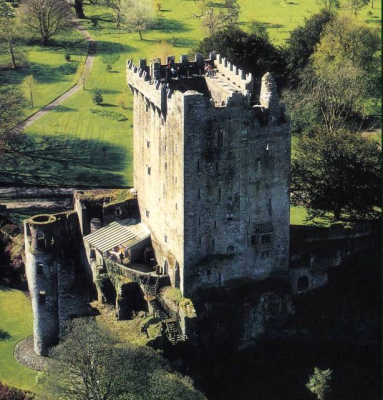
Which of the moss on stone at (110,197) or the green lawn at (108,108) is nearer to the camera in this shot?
the moss on stone at (110,197)

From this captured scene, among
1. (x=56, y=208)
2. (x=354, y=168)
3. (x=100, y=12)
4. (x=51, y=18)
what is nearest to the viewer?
(x=354, y=168)

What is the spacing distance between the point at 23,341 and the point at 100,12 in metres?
103

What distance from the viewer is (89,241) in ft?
306

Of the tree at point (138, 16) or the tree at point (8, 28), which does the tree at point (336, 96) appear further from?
the tree at point (8, 28)

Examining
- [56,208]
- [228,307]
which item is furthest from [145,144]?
[56,208]

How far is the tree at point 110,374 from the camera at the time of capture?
78.6 m

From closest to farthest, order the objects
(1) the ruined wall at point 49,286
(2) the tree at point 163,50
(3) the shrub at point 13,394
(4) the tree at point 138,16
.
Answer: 1. (3) the shrub at point 13,394
2. (1) the ruined wall at point 49,286
3. (2) the tree at point 163,50
4. (4) the tree at point 138,16

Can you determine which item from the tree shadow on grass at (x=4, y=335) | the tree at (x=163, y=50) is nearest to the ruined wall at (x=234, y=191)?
the tree shadow on grass at (x=4, y=335)

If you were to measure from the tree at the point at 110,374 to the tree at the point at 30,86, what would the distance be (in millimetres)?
68685

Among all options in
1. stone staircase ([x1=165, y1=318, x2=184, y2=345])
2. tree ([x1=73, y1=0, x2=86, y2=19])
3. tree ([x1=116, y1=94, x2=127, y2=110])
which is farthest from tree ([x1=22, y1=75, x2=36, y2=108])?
stone staircase ([x1=165, y1=318, x2=184, y2=345])

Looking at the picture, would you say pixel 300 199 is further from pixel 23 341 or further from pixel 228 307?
pixel 23 341

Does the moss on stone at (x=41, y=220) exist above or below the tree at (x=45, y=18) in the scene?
below

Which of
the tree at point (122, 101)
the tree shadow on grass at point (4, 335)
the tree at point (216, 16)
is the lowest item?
the tree shadow on grass at point (4, 335)

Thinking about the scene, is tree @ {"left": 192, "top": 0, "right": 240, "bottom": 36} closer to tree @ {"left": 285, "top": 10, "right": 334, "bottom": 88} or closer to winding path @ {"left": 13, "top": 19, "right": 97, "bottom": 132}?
tree @ {"left": 285, "top": 10, "right": 334, "bottom": 88}
